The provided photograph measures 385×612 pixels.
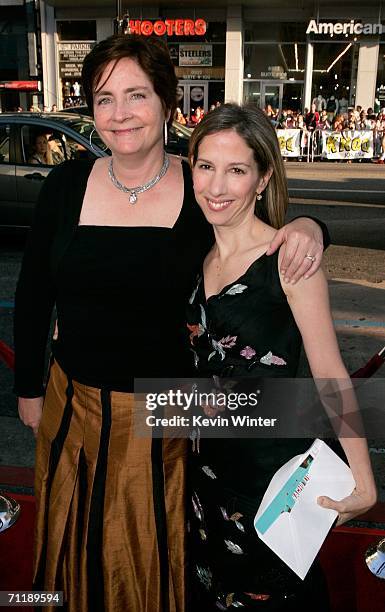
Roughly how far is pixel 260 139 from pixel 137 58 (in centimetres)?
44

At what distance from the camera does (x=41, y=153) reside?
7875 mm

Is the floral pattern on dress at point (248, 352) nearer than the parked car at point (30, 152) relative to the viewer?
Yes

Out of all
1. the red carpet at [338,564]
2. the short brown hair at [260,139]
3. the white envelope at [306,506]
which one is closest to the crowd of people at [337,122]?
the red carpet at [338,564]

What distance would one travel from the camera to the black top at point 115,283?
1739 mm

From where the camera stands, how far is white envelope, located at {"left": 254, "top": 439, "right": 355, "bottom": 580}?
148 cm

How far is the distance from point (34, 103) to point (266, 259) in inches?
1064

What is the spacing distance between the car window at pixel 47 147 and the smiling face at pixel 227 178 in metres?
6.28

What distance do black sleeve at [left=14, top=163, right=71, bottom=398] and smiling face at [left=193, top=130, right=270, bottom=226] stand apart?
0.45 metres

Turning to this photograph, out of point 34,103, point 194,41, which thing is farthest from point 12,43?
point 194,41

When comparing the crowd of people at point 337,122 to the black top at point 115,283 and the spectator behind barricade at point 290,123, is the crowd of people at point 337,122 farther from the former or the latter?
the black top at point 115,283

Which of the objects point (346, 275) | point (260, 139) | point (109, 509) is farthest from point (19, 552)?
point (346, 275)

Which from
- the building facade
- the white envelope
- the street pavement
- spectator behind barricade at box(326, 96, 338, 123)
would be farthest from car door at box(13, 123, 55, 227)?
spectator behind barricade at box(326, 96, 338, 123)

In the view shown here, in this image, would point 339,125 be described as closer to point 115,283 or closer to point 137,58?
point 137,58

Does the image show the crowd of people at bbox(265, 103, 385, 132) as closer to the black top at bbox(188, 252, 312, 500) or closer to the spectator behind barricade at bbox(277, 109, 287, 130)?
the spectator behind barricade at bbox(277, 109, 287, 130)
